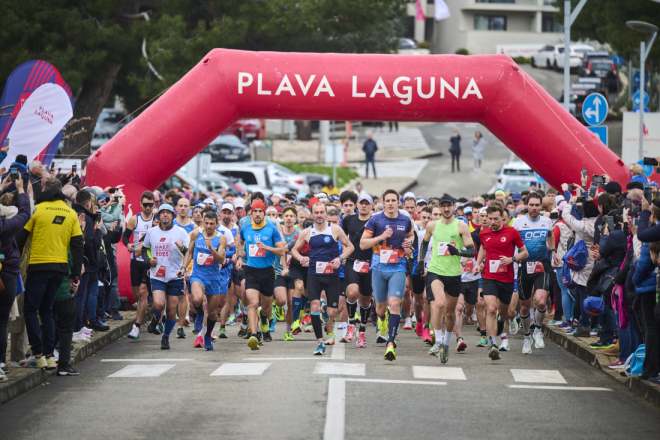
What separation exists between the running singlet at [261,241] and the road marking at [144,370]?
230 cm

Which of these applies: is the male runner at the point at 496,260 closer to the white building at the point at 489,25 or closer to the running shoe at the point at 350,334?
the running shoe at the point at 350,334

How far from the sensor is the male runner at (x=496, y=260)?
1199 cm

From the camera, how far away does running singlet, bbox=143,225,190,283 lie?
1266 cm

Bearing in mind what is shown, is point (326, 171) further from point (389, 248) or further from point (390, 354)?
point (390, 354)

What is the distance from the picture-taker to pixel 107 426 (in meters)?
7.42

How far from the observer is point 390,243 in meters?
12.0

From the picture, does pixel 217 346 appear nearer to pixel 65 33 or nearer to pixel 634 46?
pixel 65 33

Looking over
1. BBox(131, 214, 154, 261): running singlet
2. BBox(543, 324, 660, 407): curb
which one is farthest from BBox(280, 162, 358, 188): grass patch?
BBox(543, 324, 660, 407): curb

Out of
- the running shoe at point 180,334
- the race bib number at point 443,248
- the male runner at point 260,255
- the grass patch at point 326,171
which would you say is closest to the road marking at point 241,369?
the male runner at point 260,255

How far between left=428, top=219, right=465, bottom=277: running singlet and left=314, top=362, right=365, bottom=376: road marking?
1712 millimetres

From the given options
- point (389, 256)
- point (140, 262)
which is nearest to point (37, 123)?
point (140, 262)

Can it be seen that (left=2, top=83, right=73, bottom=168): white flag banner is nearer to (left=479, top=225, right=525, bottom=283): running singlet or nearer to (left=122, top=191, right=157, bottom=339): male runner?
(left=122, top=191, right=157, bottom=339): male runner

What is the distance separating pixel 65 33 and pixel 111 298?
49.0 ft

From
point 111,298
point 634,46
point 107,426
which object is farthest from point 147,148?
point 634,46
